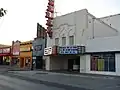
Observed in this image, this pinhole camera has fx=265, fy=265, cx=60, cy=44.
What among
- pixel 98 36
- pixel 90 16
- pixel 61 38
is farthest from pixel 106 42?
pixel 61 38

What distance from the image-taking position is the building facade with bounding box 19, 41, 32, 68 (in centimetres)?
5908

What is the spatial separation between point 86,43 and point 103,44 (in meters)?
3.68

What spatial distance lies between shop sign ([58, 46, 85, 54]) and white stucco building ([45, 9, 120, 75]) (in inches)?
6.2

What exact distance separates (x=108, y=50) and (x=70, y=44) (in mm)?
9250

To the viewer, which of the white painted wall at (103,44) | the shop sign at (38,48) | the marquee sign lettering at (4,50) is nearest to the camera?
the white painted wall at (103,44)

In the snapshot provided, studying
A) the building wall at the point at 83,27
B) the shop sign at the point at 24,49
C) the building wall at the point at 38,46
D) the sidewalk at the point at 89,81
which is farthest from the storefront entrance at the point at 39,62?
the sidewalk at the point at 89,81

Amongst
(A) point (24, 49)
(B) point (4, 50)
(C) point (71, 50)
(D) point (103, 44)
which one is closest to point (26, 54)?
(A) point (24, 49)

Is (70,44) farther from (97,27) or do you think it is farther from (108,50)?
(108,50)

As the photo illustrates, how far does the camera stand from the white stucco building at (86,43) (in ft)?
120

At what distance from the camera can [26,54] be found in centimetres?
6038

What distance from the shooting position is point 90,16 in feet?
137

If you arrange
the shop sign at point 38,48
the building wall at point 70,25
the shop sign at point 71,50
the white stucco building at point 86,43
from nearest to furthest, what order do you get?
the white stucco building at point 86,43 → the shop sign at point 71,50 → the building wall at point 70,25 → the shop sign at point 38,48

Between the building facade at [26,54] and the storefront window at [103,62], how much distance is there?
882 inches

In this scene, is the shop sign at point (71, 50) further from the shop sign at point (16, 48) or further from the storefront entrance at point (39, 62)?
the shop sign at point (16, 48)
